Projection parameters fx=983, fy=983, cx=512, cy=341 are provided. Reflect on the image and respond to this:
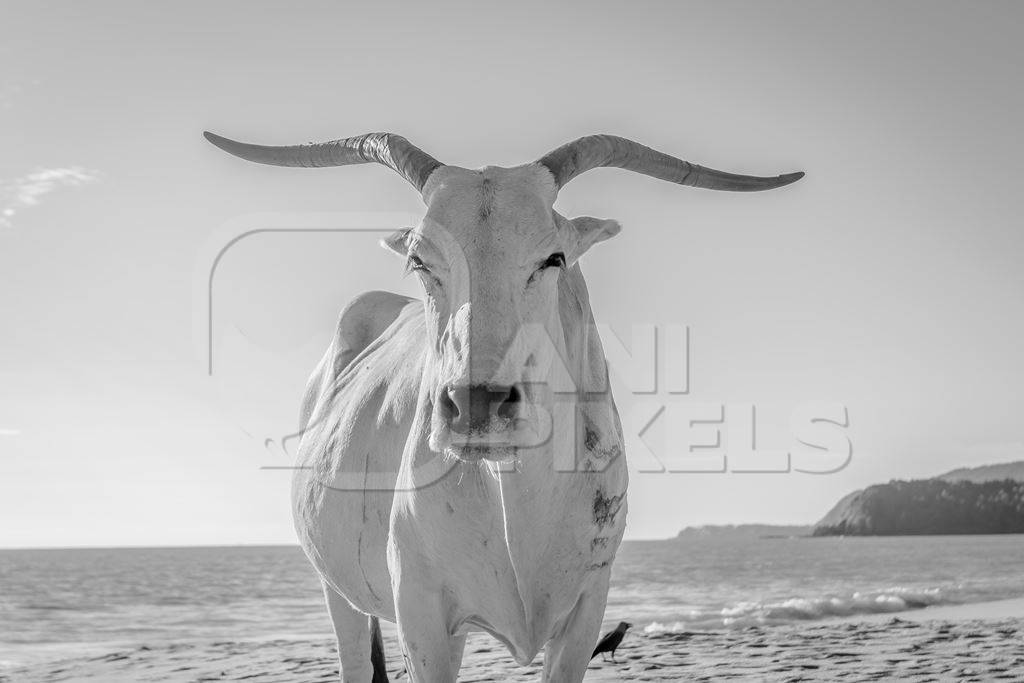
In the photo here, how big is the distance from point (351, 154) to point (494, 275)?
1.31 metres

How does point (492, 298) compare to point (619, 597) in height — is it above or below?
above

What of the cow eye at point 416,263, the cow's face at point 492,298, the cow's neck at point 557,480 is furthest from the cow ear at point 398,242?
the cow's neck at point 557,480

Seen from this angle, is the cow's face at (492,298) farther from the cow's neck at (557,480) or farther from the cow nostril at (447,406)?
the cow's neck at (557,480)

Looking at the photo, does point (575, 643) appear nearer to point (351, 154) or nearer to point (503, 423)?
point (503, 423)

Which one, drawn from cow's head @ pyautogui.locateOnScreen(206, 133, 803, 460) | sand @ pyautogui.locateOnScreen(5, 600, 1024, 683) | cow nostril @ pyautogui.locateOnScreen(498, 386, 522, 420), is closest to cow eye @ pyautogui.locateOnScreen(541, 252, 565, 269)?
cow's head @ pyautogui.locateOnScreen(206, 133, 803, 460)

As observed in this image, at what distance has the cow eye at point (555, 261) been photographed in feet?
10.9

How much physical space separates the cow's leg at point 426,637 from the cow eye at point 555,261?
125 cm

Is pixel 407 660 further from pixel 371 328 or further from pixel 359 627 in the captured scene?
pixel 371 328

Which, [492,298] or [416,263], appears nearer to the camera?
[492,298]

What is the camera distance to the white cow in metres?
3.03

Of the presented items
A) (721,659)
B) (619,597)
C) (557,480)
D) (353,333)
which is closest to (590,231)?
(557,480)

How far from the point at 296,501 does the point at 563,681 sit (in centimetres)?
232

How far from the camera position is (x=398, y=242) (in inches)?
151

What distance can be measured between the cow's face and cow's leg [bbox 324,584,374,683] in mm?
2699
